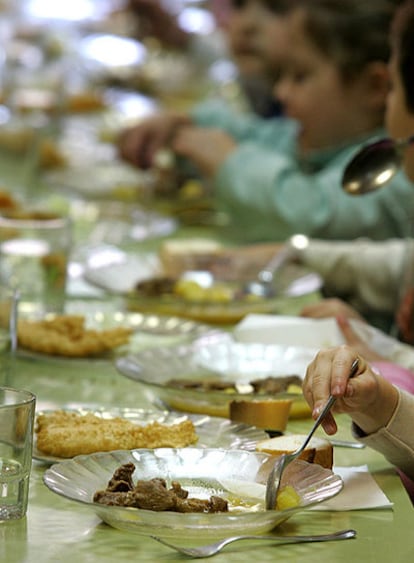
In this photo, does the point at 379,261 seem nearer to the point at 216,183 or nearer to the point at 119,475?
the point at 216,183

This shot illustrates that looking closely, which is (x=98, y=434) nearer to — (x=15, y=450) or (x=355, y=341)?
(x=15, y=450)

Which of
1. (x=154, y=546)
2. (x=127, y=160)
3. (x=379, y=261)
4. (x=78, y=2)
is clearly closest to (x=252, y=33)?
(x=127, y=160)

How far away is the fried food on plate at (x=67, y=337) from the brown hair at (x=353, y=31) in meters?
1.07

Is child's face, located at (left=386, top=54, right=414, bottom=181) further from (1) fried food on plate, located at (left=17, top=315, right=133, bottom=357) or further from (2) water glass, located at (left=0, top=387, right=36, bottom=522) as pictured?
(2) water glass, located at (left=0, top=387, right=36, bottom=522)

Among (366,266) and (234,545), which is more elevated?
(366,266)

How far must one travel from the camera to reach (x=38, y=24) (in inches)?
207

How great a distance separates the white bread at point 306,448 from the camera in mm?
1065

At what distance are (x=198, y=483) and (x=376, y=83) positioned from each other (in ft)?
4.95

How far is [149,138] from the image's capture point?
3.06 m

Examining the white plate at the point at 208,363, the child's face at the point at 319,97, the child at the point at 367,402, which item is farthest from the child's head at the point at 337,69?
the child at the point at 367,402

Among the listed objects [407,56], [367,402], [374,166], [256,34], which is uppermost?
[256,34]

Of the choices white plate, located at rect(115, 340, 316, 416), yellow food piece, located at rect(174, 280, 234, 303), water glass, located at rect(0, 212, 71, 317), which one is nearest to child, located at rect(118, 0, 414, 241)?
yellow food piece, located at rect(174, 280, 234, 303)

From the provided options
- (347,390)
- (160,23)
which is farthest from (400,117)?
(160,23)

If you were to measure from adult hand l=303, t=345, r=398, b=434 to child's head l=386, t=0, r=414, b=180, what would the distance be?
611mm
